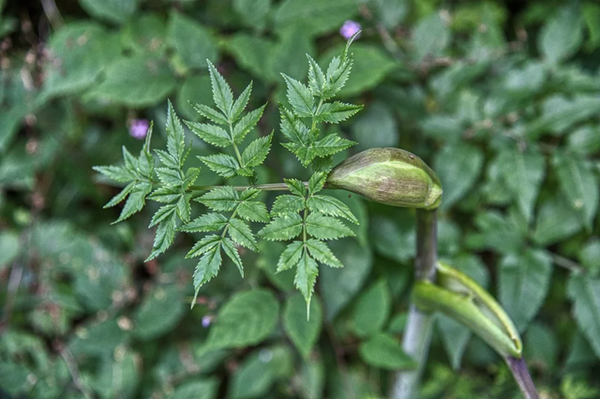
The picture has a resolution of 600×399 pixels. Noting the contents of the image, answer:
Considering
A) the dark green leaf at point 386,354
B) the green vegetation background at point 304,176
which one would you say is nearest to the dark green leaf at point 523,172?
the green vegetation background at point 304,176

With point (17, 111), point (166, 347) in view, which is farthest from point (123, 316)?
point (17, 111)

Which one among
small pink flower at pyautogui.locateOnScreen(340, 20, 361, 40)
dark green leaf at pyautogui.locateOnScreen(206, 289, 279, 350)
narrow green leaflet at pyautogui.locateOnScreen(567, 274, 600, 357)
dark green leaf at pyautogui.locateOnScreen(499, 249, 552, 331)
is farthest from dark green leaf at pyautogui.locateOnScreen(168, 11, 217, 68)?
narrow green leaflet at pyautogui.locateOnScreen(567, 274, 600, 357)

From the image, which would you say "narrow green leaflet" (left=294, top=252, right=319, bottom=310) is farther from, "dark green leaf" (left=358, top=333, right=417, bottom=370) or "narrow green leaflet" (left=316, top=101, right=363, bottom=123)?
"dark green leaf" (left=358, top=333, right=417, bottom=370)

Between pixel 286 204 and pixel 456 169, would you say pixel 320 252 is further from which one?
pixel 456 169

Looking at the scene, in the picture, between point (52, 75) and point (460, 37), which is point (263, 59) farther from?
point (460, 37)

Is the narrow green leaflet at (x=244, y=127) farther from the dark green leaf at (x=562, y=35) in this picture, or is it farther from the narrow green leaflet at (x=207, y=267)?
the dark green leaf at (x=562, y=35)
